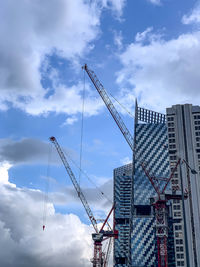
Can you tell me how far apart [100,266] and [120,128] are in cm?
7500

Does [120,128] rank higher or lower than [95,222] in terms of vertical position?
higher

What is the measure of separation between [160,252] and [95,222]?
38071 millimetres

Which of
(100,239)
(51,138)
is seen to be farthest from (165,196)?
(51,138)

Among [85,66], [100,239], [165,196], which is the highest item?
[85,66]

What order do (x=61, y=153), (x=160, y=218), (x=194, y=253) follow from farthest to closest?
(x=194, y=253)
(x=61, y=153)
(x=160, y=218)

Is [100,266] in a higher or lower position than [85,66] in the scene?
lower

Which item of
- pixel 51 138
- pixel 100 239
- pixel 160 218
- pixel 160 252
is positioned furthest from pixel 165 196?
pixel 51 138

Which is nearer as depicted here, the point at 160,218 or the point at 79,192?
the point at 160,218

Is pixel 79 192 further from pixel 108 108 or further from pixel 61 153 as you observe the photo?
pixel 108 108

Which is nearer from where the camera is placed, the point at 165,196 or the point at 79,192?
the point at 165,196

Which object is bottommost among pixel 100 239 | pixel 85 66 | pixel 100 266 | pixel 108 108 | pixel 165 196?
pixel 100 266

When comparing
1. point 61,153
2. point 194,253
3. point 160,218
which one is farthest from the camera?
point 194,253

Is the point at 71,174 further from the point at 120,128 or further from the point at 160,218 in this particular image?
the point at 160,218

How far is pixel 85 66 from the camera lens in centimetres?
16988
